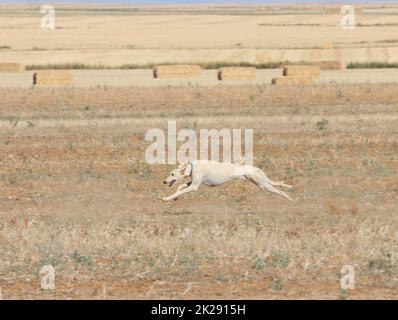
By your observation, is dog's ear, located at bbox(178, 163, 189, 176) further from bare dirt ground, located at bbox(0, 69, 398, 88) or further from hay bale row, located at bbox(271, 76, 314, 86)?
bare dirt ground, located at bbox(0, 69, 398, 88)

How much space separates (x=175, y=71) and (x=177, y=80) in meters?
1.82

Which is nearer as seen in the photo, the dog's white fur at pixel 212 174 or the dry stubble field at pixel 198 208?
the dry stubble field at pixel 198 208

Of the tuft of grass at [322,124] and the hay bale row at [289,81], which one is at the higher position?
the hay bale row at [289,81]

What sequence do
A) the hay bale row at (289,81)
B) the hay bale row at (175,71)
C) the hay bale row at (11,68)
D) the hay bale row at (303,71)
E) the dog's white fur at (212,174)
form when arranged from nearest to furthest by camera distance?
the dog's white fur at (212,174) < the hay bale row at (289,81) < the hay bale row at (303,71) < the hay bale row at (175,71) < the hay bale row at (11,68)

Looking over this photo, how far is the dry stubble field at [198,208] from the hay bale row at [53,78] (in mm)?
7974

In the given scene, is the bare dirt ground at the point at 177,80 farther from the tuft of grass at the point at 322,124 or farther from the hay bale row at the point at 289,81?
the tuft of grass at the point at 322,124

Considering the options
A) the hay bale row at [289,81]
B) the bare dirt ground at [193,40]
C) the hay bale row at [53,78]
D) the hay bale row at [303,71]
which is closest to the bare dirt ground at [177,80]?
the hay bale row at [303,71]

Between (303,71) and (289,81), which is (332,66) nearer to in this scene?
(303,71)

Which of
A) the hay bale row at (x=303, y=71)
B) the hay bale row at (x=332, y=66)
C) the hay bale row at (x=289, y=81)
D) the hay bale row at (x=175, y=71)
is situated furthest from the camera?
the hay bale row at (x=332, y=66)

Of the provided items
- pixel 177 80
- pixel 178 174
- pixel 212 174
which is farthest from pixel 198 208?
pixel 177 80

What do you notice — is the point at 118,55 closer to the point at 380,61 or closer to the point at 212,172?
the point at 380,61

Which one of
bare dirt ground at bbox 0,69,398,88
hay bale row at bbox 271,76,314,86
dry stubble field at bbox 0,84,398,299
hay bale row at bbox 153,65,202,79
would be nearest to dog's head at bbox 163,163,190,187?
dry stubble field at bbox 0,84,398,299

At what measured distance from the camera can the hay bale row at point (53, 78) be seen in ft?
139
